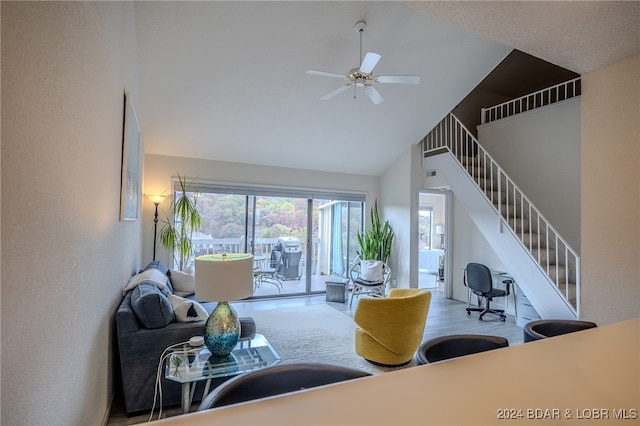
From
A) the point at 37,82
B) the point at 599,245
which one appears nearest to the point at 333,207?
the point at 599,245

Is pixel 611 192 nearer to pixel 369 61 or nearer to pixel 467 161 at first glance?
pixel 369 61

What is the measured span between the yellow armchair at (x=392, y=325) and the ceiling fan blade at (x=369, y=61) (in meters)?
2.16

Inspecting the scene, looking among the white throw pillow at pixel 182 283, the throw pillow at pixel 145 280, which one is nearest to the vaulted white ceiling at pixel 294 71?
the white throw pillow at pixel 182 283

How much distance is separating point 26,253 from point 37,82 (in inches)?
22.4

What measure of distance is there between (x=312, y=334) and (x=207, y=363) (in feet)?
6.90

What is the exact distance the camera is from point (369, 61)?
2.85 metres

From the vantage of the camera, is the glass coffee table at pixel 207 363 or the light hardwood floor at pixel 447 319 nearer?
the glass coffee table at pixel 207 363

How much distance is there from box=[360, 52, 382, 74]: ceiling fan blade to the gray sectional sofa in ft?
8.56

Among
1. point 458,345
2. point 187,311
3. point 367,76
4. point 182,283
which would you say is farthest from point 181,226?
point 458,345

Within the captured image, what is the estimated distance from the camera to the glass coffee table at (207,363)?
6.36 feet

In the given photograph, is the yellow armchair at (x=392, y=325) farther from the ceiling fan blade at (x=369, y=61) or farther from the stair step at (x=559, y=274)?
the ceiling fan blade at (x=369, y=61)

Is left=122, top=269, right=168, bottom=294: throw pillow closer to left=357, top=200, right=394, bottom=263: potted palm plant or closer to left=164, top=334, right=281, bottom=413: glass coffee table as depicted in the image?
left=164, top=334, right=281, bottom=413: glass coffee table

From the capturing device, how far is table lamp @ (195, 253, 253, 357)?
6.49 feet

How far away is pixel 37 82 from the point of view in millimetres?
1064
